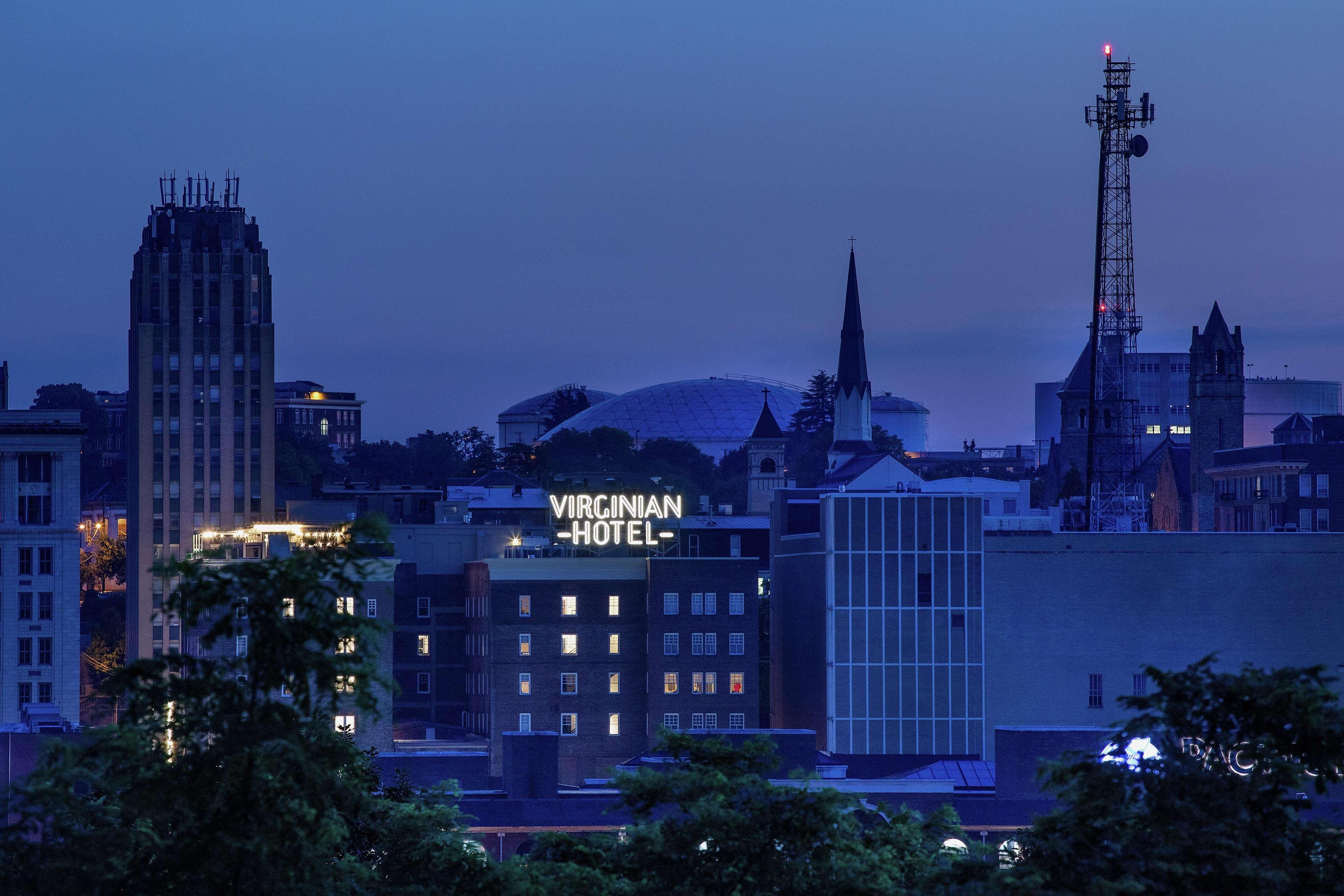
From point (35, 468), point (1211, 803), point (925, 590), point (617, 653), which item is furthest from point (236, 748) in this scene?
point (35, 468)

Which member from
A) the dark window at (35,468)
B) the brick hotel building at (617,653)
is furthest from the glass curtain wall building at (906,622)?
the dark window at (35,468)

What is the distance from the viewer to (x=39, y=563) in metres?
107

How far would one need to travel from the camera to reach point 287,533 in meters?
104

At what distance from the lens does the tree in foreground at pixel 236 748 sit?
23391 mm

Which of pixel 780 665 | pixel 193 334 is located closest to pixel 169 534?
pixel 193 334

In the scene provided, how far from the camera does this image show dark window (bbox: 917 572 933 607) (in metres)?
104

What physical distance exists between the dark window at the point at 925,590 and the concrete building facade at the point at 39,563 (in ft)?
159

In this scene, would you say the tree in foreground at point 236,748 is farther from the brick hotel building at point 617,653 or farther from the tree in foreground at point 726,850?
the brick hotel building at point 617,653

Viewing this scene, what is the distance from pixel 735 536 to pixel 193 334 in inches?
1933

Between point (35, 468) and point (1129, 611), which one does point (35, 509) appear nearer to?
point (35, 468)

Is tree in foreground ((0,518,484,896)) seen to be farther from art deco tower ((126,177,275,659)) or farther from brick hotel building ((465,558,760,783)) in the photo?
art deco tower ((126,177,275,659))

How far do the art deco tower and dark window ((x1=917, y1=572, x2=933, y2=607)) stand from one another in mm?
63381

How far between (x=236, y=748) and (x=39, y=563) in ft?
292

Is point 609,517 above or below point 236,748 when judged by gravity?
above
